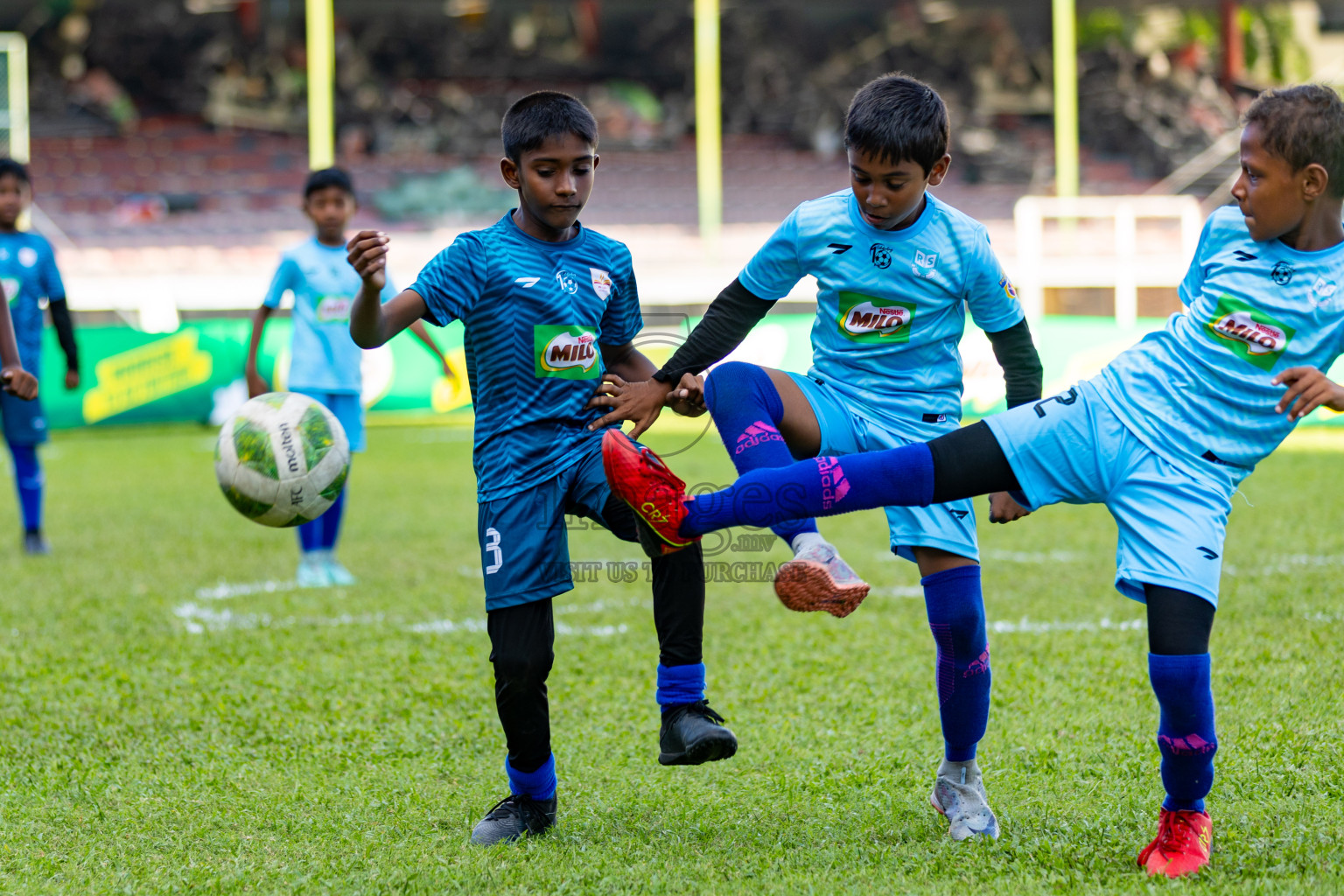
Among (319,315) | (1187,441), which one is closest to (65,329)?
(319,315)

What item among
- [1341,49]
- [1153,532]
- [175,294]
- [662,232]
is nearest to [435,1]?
[662,232]

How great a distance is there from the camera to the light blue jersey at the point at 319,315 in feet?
21.6

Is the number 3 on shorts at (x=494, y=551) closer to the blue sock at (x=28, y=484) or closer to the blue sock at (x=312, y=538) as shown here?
the blue sock at (x=312, y=538)

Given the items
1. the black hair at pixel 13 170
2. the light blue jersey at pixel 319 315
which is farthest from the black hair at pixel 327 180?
the black hair at pixel 13 170

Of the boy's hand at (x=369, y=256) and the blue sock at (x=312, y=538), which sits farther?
the blue sock at (x=312, y=538)

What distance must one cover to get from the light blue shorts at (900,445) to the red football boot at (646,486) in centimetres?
45

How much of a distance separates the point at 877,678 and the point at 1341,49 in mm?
27856

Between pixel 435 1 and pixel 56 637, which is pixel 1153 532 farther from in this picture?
pixel 435 1

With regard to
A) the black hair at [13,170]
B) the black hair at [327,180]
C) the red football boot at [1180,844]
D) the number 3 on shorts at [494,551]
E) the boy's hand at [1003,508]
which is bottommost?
the red football boot at [1180,844]

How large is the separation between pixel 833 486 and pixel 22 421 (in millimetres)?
6190

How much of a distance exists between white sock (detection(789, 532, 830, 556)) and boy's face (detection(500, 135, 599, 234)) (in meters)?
0.92

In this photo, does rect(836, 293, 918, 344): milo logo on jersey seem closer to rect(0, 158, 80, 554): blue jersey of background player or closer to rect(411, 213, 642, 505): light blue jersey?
rect(411, 213, 642, 505): light blue jersey

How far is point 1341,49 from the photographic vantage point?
2772cm

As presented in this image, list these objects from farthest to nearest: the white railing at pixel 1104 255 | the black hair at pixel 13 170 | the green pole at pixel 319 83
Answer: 1. the green pole at pixel 319 83
2. the white railing at pixel 1104 255
3. the black hair at pixel 13 170
